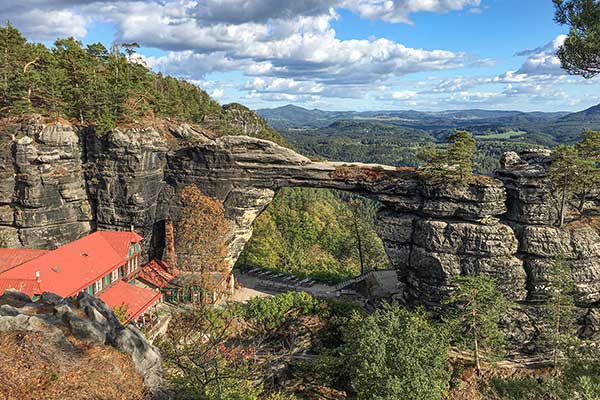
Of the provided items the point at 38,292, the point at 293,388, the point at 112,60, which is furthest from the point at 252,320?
the point at 112,60

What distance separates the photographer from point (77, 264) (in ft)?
75.2

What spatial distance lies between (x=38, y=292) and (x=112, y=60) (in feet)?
72.9

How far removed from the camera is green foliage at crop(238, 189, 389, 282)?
39.6m

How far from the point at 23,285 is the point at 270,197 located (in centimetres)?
1576

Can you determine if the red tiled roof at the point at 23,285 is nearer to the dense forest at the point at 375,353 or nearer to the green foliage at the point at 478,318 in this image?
the dense forest at the point at 375,353

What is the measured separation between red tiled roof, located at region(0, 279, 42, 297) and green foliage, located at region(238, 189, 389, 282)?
18.9 metres

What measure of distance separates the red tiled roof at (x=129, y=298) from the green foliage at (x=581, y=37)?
24.2m

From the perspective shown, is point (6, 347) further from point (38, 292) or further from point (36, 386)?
point (38, 292)

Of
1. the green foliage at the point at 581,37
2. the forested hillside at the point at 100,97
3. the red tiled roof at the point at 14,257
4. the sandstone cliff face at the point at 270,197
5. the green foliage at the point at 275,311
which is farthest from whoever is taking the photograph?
the forested hillside at the point at 100,97

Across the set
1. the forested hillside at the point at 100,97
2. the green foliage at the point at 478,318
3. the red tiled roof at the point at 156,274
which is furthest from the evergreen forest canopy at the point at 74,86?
the green foliage at the point at 478,318

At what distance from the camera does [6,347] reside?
1086cm

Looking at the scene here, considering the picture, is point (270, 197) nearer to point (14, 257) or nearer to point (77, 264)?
point (77, 264)

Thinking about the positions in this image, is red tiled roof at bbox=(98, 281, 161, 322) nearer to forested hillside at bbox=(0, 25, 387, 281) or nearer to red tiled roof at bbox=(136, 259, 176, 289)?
red tiled roof at bbox=(136, 259, 176, 289)

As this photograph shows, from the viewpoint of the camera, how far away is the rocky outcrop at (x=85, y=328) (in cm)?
1182
